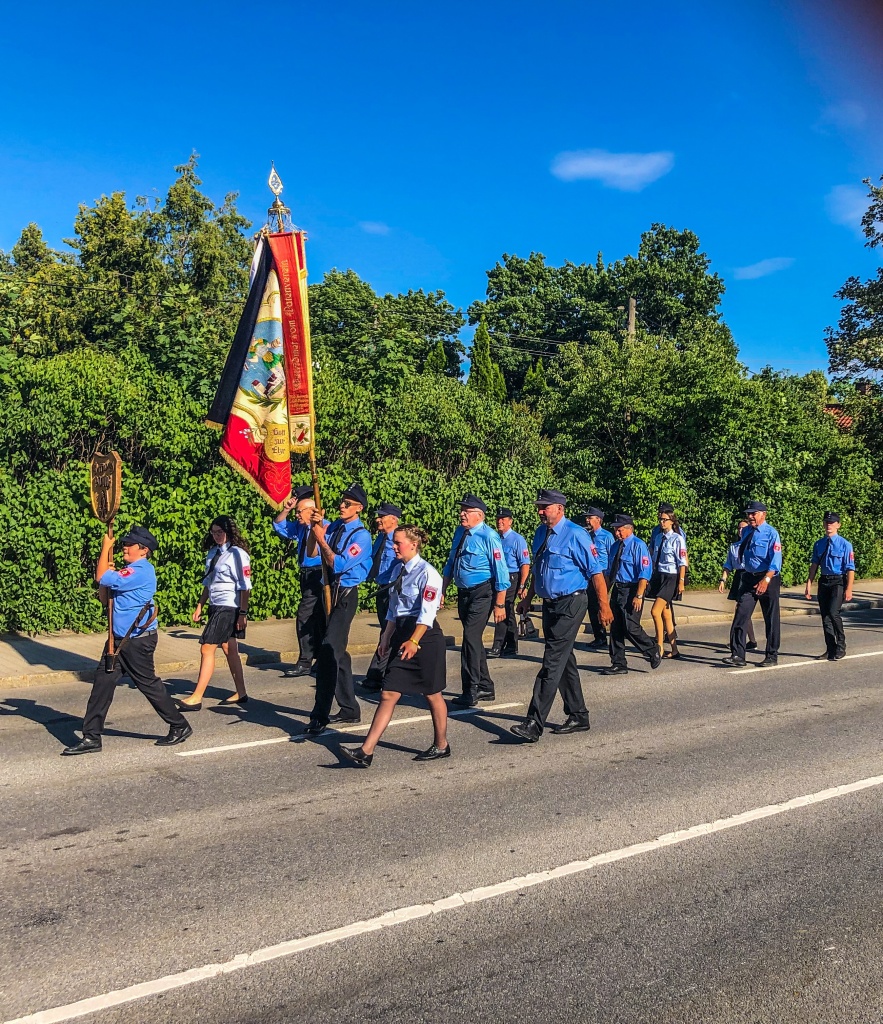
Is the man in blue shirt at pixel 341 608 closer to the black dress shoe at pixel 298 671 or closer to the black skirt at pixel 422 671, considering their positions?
the black skirt at pixel 422 671

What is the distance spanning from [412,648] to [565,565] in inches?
70.5

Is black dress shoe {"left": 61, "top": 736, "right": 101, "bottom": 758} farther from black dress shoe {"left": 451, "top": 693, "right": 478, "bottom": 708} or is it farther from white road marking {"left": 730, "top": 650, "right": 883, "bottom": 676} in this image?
white road marking {"left": 730, "top": 650, "right": 883, "bottom": 676}

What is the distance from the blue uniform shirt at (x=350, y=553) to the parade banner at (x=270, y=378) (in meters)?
2.51

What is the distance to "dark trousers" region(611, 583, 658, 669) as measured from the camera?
11.4 m

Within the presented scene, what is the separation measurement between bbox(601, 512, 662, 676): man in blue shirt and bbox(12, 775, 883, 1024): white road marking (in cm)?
499

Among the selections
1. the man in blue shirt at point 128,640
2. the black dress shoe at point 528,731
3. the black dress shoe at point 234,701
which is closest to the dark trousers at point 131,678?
the man in blue shirt at point 128,640

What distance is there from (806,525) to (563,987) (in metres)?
21.2

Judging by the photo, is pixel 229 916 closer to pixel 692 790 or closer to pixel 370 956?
pixel 370 956

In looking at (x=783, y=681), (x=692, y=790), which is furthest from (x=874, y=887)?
(x=783, y=681)

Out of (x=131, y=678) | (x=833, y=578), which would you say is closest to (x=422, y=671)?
(x=131, y=678)

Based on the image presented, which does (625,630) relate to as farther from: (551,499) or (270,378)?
(270,378)

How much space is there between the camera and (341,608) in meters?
8.22

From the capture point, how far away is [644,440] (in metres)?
20.9

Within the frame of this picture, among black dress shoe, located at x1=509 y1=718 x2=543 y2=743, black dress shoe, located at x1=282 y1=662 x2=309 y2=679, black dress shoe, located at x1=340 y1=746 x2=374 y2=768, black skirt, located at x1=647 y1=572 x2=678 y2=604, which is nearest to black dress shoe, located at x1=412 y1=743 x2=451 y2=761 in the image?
black dress shoe, located at x1=340 y1=746 x2=374 y2=768
